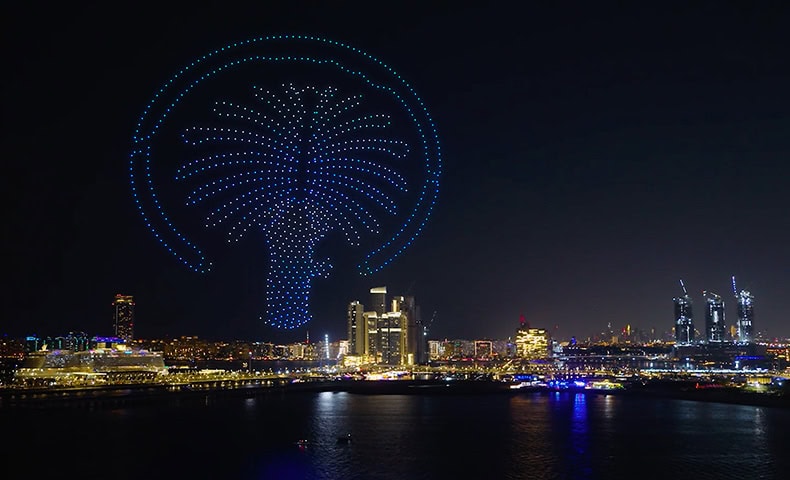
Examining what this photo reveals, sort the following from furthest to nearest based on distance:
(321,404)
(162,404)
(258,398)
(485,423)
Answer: (258,398) → (321,404) → (162,404) → (485,423)

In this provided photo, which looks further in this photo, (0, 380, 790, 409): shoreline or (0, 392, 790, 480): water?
(0, 380, 790, 409): shoreline

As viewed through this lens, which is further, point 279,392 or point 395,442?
point 279,392

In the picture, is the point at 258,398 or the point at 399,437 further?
the point at 258,398

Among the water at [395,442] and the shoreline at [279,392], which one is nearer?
the water at [395,442]

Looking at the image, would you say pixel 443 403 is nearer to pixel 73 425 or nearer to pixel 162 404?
pixel 162 404

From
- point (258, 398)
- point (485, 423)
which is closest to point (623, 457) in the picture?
point (485, 423)

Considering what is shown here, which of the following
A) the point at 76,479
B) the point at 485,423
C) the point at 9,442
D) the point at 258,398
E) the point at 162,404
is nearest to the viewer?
the point at 76,479

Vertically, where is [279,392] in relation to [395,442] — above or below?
below
